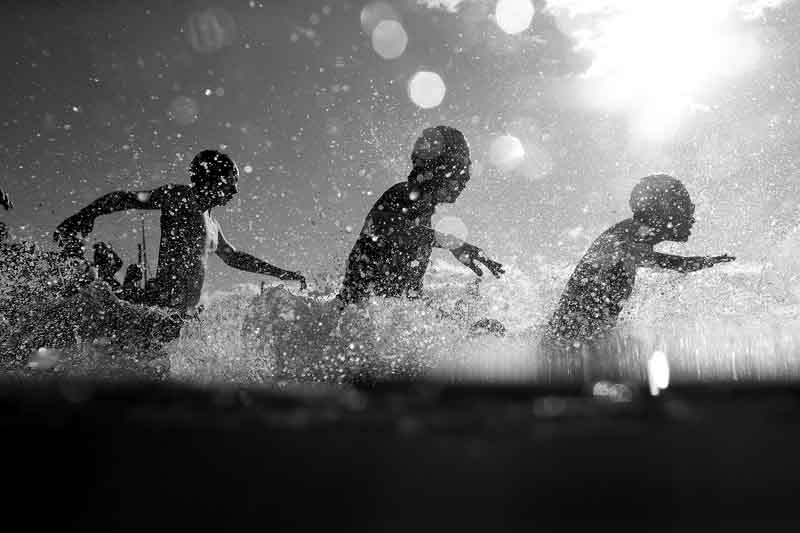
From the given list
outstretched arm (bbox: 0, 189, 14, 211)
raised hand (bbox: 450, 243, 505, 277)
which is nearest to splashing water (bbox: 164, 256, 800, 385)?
raised hand (bbox: 450, 243, 505, 277)

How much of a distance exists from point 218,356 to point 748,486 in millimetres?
3817

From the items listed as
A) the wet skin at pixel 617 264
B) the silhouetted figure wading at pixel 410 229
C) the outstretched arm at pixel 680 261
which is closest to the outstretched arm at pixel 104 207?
the silhouetted figure wading at pixel 410 229

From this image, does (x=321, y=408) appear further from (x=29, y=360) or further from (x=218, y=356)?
(x=29, y=360)

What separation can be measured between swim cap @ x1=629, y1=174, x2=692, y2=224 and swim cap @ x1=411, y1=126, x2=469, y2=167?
2120 millimetres

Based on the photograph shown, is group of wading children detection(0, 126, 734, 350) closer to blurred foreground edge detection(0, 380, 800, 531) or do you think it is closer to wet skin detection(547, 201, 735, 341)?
wet skin detection(547, 201, 735, 341)

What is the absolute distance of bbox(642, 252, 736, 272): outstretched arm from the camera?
19.1ft

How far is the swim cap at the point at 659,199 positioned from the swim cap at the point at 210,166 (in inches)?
165

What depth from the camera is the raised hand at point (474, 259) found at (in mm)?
4770

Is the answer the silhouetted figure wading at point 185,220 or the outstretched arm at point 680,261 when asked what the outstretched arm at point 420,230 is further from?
the outstretched arm at point 680,261

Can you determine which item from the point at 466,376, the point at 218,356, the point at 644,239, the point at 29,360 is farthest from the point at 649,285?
the point at 29,360

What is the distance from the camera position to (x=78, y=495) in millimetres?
640

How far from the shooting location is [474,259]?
503cm

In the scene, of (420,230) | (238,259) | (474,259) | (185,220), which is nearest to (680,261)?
(474,259)

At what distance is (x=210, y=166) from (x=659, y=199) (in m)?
4.50
